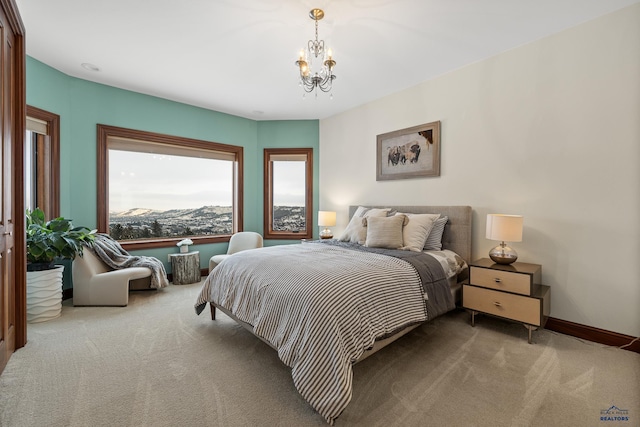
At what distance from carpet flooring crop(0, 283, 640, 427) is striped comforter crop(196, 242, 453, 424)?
9.3 inches

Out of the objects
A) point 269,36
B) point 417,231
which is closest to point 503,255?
point 417,231

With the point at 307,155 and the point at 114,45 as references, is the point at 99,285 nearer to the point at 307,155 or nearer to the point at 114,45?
the point at 114,45

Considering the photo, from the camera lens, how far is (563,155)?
8.49 ft

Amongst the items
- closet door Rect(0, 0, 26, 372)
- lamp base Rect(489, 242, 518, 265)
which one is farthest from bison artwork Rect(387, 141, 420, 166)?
closet door Rect(0, 0, 26, 372)

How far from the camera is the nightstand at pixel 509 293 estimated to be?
235 cm

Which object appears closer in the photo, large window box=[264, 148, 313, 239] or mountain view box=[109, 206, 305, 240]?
mountain view box=[109, 206, 305, 240]

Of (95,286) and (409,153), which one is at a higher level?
(409,153)

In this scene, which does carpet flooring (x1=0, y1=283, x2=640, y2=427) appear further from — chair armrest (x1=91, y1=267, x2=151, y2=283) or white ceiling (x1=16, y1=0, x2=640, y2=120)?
white ceiling (x1=16, y1=0, x2=640, y2=120)

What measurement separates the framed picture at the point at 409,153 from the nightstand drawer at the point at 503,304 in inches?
59.3

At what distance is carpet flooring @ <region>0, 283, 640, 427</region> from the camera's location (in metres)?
1.55

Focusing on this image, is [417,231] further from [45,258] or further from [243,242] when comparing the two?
[45,258]

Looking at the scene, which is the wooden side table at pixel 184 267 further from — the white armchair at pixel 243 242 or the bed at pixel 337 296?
the bed at pixel 337 296

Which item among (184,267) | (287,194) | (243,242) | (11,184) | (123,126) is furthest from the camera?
(287,194)

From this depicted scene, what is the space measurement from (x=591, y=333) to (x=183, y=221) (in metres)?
5.18
